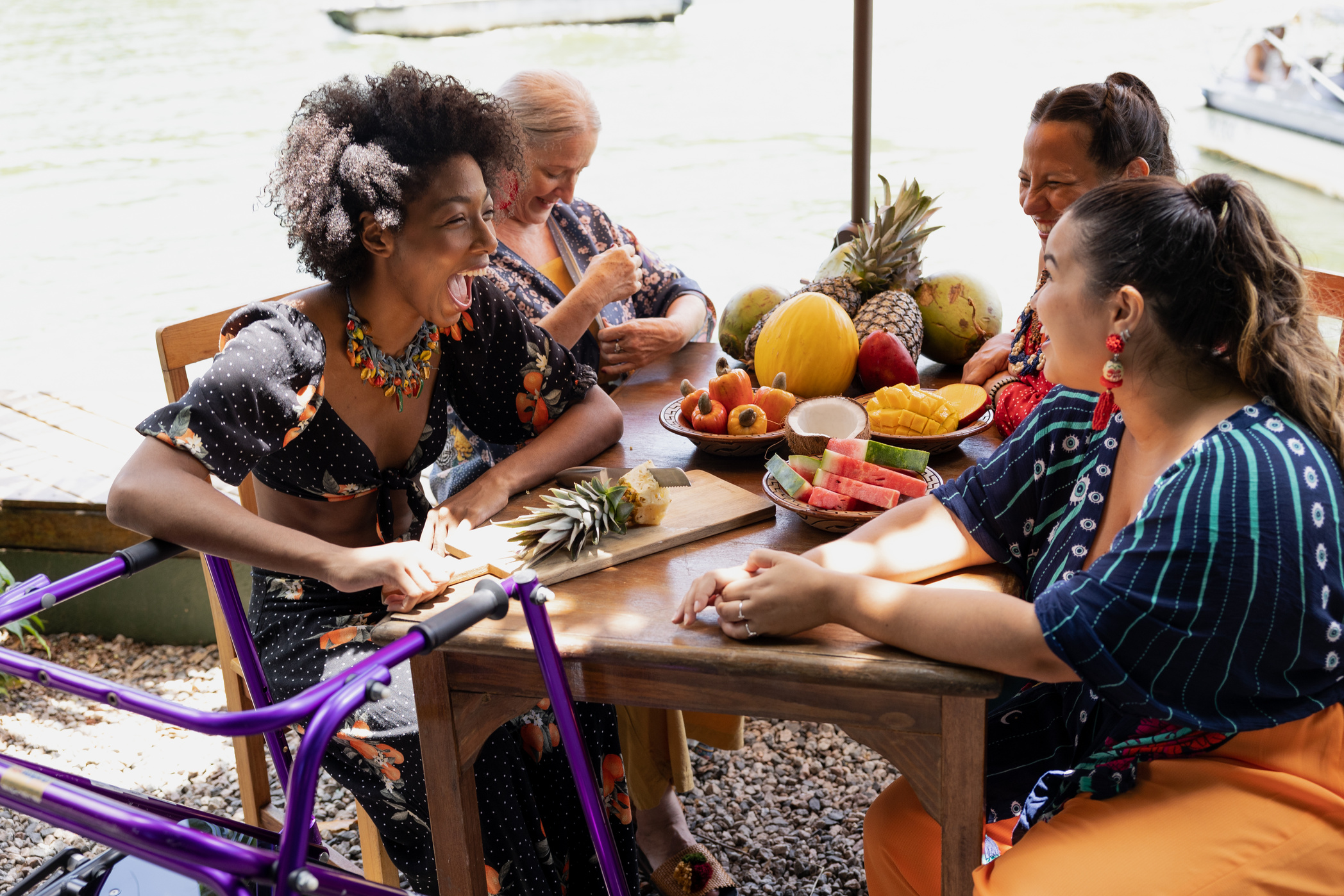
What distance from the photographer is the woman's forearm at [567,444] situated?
6.71 ft

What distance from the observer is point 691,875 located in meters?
2.46

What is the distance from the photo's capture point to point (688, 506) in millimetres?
1842

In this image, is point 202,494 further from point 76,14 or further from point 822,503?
point 76,14

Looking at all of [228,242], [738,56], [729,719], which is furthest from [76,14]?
[729,719]

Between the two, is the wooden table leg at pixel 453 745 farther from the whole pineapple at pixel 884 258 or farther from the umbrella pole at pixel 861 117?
the umbrella pole at pixel 861 117

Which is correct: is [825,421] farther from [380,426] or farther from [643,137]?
[643,137]

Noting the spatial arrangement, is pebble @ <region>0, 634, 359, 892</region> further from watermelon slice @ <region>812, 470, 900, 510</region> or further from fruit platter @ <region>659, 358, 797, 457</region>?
watermelon slice @ <region>812, 470, 900, 510</region>

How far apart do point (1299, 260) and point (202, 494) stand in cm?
173

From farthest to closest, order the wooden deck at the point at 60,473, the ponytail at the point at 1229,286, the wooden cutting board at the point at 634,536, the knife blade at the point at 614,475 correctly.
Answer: the wooden deck at the point at 60,473 → the knife blade at the point at 614,475 → the wooden cutting board at the point at 634,536 → the ponytail at the point at 1229,286

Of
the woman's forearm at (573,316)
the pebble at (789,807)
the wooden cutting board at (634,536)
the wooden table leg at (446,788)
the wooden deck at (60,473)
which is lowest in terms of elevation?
the pebble at (789,807)

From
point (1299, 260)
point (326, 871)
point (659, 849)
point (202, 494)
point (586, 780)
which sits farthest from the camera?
point (659, 849)

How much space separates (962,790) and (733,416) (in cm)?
91

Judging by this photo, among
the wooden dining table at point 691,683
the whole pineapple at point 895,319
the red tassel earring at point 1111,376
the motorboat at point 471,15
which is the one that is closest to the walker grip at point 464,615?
the wooden dining table at point 691,683

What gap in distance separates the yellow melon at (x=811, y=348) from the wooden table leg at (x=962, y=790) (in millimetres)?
1065
